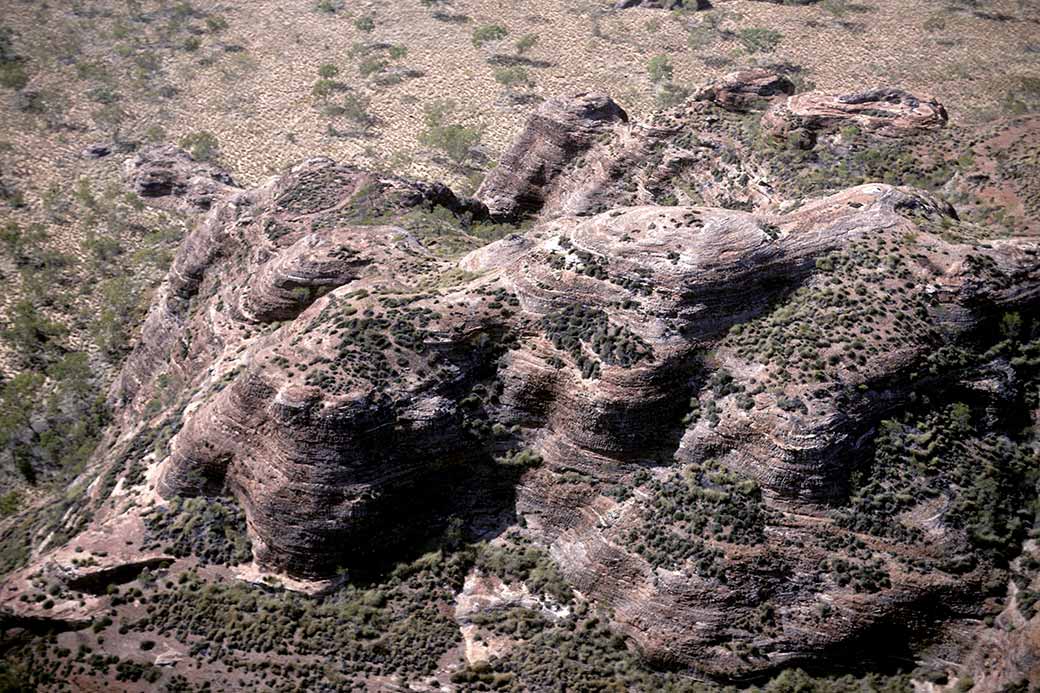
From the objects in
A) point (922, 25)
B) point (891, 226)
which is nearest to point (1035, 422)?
point (891, 226)

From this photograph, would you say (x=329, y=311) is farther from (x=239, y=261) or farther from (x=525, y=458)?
(x=239, y=261)

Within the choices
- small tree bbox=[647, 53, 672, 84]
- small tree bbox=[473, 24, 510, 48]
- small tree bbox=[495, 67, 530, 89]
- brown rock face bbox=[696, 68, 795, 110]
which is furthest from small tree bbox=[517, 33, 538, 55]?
brown rock face bbox=[696, 68, 795, 110]

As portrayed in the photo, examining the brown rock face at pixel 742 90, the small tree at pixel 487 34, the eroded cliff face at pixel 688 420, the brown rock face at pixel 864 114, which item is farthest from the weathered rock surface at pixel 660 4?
the eroded cliff face at pixel 688 420

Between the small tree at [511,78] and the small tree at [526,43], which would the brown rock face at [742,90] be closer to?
the small tree at [511,78]

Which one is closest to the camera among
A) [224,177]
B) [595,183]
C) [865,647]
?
[865,647]

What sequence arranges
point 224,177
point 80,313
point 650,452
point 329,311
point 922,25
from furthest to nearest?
point 922,25 → point 224,177 → point 80,313 → point 329,311 → point 650,452

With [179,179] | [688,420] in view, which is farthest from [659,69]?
[688,420]

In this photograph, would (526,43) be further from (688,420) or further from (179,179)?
(688,420)
